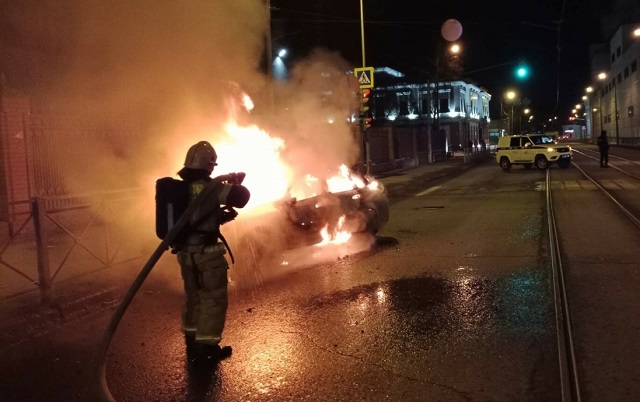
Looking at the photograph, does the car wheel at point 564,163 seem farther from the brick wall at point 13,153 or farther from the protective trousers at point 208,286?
the protective trousers at point 208,286

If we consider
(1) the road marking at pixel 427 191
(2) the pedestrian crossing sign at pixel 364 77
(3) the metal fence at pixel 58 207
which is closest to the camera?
(3) the metal fence at pixel 58 207

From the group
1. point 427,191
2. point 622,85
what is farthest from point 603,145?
point 622,85

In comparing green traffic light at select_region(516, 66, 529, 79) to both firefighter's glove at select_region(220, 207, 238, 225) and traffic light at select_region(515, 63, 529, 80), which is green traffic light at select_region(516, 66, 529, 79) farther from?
firefighter's glove at select_region(220, 207, 238, 225)

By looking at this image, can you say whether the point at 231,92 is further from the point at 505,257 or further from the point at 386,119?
the point at 386,119

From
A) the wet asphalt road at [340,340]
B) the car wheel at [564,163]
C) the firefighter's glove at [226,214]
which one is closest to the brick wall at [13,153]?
the wet asphalt road at [340,340]

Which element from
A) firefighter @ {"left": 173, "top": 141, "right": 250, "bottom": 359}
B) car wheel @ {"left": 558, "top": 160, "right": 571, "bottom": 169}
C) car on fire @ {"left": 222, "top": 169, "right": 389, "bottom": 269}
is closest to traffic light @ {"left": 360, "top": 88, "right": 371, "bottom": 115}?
car on fire @ {"left": 222, "top": 169, "right": 389, "bottom": 269}

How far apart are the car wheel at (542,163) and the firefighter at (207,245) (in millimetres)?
23597

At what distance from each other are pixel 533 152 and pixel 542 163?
623mm

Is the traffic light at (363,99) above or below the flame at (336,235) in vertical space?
above

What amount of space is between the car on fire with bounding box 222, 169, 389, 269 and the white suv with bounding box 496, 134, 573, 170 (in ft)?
59.3

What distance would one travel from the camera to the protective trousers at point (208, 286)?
12.7 feet

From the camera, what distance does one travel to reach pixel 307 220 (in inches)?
304

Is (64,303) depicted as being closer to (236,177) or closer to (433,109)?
(236,177)

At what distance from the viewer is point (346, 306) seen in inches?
205
